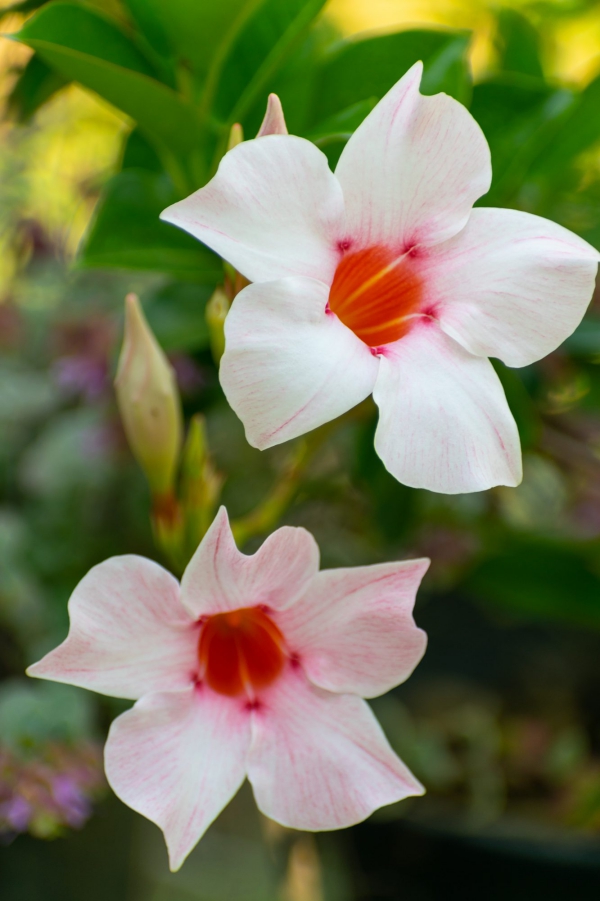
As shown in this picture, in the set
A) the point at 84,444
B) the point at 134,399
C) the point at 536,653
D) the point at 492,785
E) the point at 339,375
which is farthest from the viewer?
the point at 536,653

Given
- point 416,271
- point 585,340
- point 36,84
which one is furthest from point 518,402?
point 36,84

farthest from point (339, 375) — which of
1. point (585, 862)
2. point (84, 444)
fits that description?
point (585, 862)

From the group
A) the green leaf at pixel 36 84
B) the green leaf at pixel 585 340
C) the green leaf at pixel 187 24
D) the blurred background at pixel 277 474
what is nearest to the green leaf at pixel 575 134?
the blurred background at pixel 277 474

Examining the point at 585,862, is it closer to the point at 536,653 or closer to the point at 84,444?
the point at 536,653

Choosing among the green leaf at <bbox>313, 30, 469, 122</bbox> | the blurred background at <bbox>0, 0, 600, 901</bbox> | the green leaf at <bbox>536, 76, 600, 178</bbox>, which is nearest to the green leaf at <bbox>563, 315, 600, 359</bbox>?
the blurred background at <bbox>0, 0, 600, 901</bbox>

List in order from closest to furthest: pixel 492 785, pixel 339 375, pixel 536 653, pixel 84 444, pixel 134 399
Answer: pixel 339 375 < pixel 134 399 < pixel 84 444 < pixel 492 785 < pixel 536 653

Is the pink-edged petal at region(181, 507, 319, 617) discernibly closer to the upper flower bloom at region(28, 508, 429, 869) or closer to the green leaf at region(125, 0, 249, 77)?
the upper flower bloom at region(28, 508, 429, 869)
